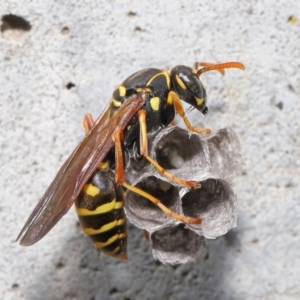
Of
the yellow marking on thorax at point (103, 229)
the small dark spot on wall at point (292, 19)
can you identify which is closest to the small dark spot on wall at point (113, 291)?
the yellow marking on thorax at point (103, 229)

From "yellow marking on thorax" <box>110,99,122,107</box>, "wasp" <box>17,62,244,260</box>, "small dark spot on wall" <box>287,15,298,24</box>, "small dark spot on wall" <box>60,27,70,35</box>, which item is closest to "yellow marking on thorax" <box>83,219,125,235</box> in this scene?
"wasp" <box>17,62,244,260</box>

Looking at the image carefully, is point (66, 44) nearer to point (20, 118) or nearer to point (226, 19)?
point (20, 118)

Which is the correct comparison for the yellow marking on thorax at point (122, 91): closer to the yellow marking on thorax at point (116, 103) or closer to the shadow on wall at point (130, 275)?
the yellow marking on thorax at point (116, 103)

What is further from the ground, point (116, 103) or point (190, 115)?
point (116, 103)

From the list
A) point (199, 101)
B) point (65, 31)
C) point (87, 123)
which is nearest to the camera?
point (199, 101)

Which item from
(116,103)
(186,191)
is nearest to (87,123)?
(116,103)

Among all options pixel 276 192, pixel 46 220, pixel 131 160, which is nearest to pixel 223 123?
pixel 276 192

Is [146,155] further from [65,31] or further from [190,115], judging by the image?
[65,31]

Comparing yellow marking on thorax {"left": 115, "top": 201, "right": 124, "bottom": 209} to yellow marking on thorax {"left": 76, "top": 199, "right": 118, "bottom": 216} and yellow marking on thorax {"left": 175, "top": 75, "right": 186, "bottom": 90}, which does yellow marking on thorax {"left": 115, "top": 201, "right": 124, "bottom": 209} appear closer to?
yellow marking on thorax {"left": 76, "top": 199, "right": 118, "bottom": 216}
